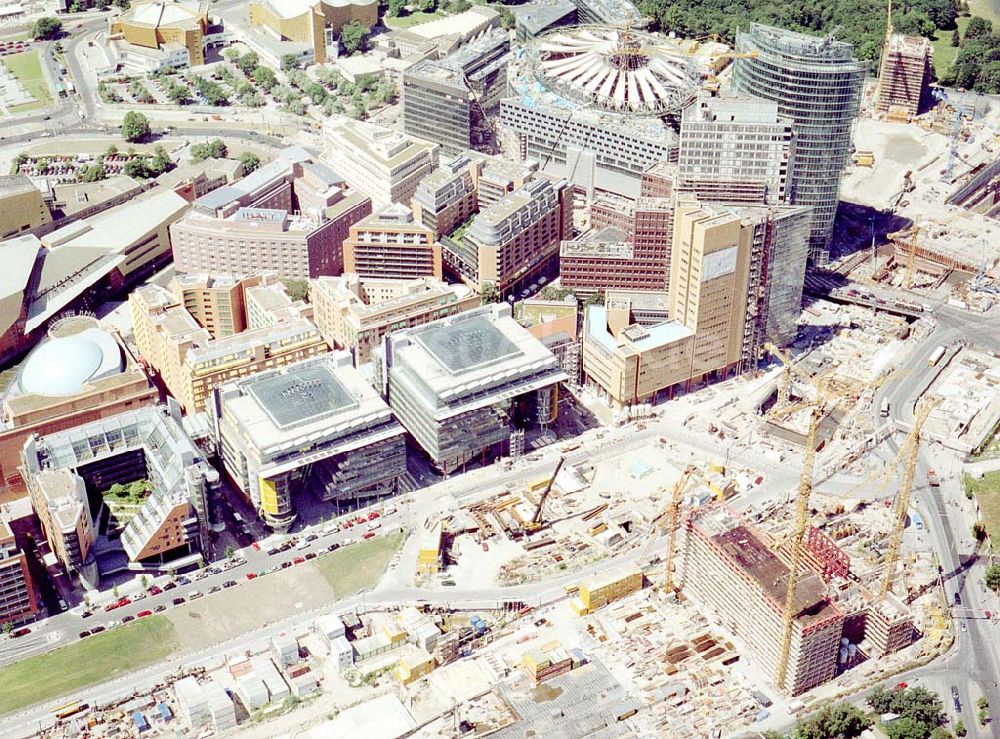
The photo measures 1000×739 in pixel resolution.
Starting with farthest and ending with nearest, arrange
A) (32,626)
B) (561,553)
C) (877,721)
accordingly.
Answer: (561,553), (32,626), (877,721)

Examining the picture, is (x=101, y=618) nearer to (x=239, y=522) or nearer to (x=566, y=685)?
(x=239, y=522)

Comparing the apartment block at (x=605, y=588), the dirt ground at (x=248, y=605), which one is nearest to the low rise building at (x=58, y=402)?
the dirt ground at (x=248, y=605)

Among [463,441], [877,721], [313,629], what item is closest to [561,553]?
[463,441]

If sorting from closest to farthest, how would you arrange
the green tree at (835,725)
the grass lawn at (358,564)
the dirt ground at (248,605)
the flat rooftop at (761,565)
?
the green tree at (835,725), the flat rooftop at (761,565), the dirt ground at (248,605), the grass lawn at (358,564)

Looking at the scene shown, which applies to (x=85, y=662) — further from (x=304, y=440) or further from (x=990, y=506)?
(x=990, y=506)

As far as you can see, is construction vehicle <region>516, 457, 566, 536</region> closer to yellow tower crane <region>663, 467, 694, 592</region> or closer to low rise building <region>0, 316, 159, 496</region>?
yellow tower crane <region>663, 467, 694, 592</region>

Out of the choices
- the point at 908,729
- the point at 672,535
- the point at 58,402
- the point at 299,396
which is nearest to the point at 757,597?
the point at 672,535

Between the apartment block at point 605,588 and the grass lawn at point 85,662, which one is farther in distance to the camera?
the apartment block at point 605,588

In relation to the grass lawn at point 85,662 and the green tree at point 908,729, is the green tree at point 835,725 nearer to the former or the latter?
the green tree at point 908,729
